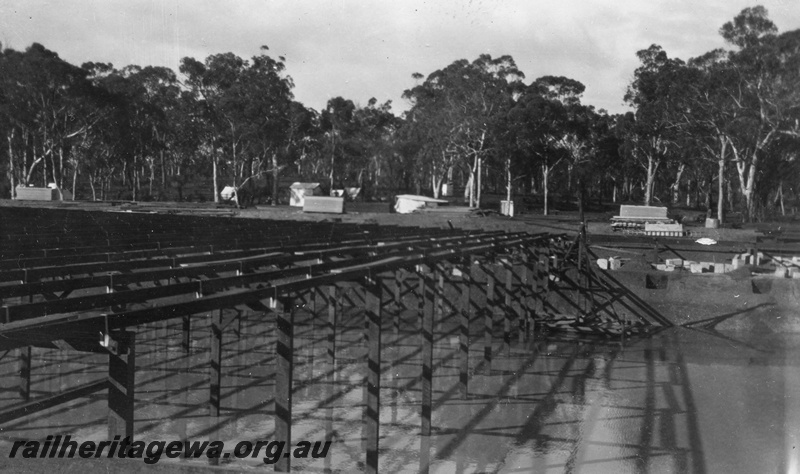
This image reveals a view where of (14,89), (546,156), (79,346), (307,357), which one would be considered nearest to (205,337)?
(307,357)

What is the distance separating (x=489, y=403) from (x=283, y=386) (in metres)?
6.33

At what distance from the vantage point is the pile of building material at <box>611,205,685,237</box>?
37128 millimetres

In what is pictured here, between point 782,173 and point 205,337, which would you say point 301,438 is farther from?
point 782,173

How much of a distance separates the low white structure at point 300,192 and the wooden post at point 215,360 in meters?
54.7

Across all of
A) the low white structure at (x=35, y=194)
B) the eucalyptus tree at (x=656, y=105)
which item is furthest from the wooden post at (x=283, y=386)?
the low white structure at (x=35, y=194)

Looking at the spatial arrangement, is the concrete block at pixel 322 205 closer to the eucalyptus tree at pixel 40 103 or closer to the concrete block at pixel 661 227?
the eucalyptus tree at pixel 40 103

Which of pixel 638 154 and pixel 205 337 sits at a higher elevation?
pixel 638 154

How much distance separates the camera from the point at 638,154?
54281 millimetres

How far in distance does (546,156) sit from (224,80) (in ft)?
73.6

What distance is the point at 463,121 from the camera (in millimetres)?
52656

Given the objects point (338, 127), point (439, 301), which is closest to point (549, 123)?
point (338, 127)

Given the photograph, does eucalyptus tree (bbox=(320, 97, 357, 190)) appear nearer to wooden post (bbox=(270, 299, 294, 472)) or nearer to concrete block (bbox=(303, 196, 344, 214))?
concrete block (bbox=(303, 196, 344, 214))

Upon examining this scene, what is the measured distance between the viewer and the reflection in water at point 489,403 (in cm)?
952

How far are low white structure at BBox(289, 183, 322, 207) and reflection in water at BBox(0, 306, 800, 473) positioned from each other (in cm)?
4790
